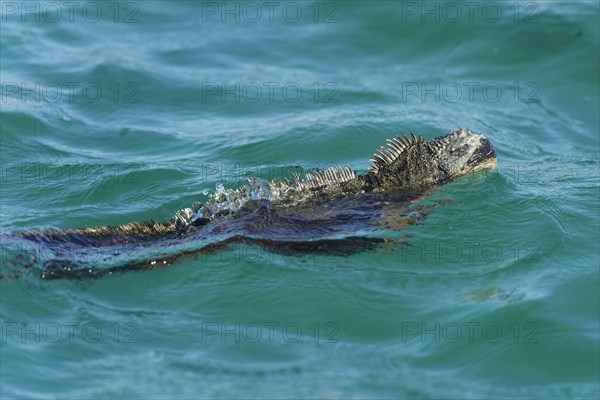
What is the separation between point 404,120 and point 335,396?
6.53 meters

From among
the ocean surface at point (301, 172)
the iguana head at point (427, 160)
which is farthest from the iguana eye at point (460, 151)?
the ocean surface at point (301, 172)

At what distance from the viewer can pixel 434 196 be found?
8.81 m

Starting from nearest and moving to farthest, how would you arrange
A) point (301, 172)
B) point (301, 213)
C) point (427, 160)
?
point (301, 213), point (427, 160), point (301, 172)

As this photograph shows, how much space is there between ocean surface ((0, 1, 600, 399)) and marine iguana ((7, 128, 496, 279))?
160mm

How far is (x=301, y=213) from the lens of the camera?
327 inches

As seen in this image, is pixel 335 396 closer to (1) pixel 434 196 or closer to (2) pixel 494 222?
(1) pixel 434 196

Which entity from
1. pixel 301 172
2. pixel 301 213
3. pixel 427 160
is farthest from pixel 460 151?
pixel 301 172

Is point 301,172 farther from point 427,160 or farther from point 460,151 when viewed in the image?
point 460,151

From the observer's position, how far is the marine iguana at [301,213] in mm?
7922

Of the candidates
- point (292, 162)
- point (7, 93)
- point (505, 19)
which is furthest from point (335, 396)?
point (505, 19)

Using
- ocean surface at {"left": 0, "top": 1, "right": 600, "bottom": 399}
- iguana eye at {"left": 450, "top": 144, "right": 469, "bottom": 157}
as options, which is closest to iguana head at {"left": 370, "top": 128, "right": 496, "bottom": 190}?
iguana eye at {"left": 450, "top": 144, "right": 469, "bottom": 157}

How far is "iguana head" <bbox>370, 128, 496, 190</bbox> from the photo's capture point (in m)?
8.67

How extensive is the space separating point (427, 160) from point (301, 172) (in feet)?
7.94

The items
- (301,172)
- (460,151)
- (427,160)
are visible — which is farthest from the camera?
(301,172)
